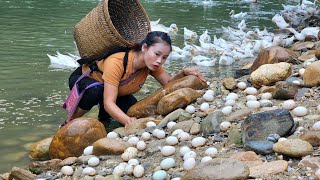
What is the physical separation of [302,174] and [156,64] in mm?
2172

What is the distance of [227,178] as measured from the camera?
2492mm

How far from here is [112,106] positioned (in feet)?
14.5

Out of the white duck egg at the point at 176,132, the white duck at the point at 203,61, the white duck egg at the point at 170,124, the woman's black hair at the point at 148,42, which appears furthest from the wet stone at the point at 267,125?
the white duck at the point at 203,61

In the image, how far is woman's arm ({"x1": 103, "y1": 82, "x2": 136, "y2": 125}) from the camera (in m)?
4.39

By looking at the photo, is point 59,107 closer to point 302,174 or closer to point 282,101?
point 282,101

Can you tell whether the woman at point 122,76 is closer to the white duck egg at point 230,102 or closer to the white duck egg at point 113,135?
the white duck egg at point 113,135

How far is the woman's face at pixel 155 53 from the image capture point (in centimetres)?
448

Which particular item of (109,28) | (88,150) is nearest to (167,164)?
(88,150)

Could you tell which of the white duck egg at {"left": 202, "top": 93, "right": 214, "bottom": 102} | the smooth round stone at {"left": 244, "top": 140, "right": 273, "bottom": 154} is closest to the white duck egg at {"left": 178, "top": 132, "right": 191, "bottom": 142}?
the smooth round stone at {"left": 244, "top": 140, "right": 273, "bottom": 154}

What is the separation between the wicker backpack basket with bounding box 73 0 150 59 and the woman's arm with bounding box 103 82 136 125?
0.49 m

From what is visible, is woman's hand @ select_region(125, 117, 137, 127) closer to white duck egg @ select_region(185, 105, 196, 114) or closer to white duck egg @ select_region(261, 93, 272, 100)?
white duck egg @ select_region(185, 105, 196, 114)

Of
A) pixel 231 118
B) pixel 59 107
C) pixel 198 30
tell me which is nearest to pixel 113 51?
pixel 59 107

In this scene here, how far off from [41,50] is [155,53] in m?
4.76

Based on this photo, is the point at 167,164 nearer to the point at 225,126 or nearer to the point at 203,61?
the point at 225,126
